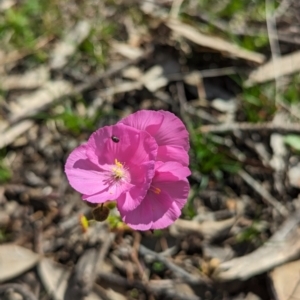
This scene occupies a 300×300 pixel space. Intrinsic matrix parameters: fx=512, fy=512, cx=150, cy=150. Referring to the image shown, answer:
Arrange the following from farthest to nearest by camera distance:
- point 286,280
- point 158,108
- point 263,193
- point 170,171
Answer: point 158,108, point 263,193, point 286,280, point 170,171

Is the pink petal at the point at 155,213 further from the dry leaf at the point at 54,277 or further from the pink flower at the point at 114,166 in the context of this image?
the dry leaf at the point at 54,277

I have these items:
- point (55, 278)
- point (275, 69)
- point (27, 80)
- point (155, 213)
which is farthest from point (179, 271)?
point (27, 80)

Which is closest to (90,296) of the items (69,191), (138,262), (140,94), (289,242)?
(138,262)

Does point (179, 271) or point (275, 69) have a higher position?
point (275, 69)

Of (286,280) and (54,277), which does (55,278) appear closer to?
(54,277)

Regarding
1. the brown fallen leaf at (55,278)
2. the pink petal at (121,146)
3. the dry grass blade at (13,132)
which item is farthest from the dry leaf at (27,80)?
the pink petal at (121,146)
